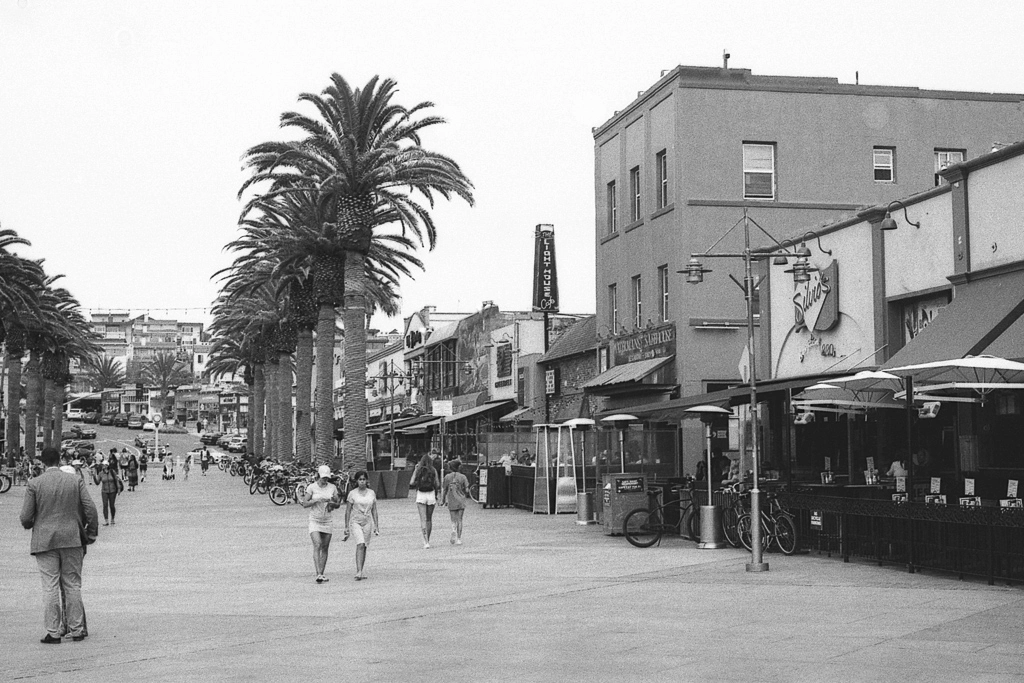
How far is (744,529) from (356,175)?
79.1 ft

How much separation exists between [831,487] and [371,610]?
34.1 feet

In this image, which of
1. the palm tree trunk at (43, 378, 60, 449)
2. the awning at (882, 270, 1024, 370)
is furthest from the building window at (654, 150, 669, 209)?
the palm tree trunk at (43, 378, 60, 449)

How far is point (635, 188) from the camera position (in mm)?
41281

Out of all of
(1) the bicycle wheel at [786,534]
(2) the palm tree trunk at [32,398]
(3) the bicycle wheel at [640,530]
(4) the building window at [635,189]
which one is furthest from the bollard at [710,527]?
(2) the palm tree trunk at [32,398]

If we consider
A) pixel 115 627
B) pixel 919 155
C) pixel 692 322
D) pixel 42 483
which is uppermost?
pixel 919 155

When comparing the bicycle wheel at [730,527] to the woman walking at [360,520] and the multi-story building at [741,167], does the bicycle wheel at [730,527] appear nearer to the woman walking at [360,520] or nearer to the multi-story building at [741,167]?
the woman walking at [360,520]

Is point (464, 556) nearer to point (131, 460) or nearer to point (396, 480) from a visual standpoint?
point (396, 480)

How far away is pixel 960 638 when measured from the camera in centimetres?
1245

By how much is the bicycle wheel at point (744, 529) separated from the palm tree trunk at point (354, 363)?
23.2 metres

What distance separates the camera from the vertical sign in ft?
177

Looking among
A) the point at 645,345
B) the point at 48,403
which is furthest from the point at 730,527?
the point at 48,403

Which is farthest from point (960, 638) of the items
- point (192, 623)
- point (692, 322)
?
point (692, 322)

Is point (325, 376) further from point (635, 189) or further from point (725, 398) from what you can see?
point (725, 398)

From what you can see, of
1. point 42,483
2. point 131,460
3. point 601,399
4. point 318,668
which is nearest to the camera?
point 318,668
